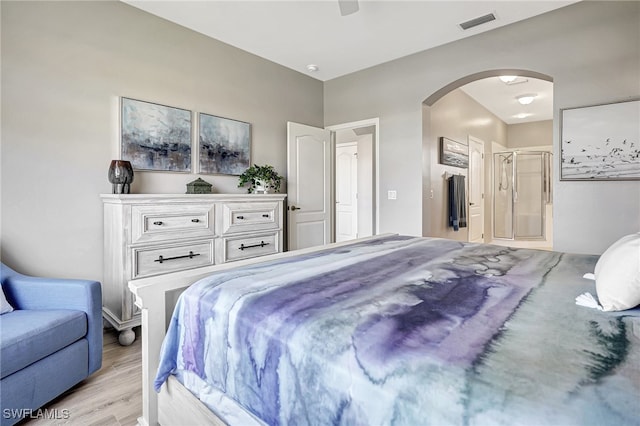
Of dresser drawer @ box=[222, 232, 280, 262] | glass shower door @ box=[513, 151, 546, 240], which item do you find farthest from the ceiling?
glass shower door @ box=[513, 151, 546, 240]

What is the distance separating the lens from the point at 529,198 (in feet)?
20.0

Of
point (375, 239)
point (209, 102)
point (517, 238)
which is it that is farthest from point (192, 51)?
point (517, 238)

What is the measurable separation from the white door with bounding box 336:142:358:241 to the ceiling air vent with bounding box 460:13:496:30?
3.32m

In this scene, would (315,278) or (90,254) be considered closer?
(315,278)

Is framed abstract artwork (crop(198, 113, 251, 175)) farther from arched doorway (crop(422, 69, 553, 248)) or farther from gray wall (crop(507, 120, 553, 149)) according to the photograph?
gray wall (crop(507, 120, 553, 149))

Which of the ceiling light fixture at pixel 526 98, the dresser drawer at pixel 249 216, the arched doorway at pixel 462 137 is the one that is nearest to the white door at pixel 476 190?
the arched doorway at pixel 462 137

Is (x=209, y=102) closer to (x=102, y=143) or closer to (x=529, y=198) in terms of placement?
(x=102, y=143)

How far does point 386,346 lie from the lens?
73 centimetres

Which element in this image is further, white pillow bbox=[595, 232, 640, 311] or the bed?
white pillow bbox=[595, 232, 640, 311]

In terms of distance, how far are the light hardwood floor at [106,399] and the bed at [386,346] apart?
45cm

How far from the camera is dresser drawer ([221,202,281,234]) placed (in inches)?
114

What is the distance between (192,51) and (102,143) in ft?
4.14

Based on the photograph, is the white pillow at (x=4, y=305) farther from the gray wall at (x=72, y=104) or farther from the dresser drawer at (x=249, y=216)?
the dresser drawer at (x=249, y=216)

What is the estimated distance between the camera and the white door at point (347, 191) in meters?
6.29
